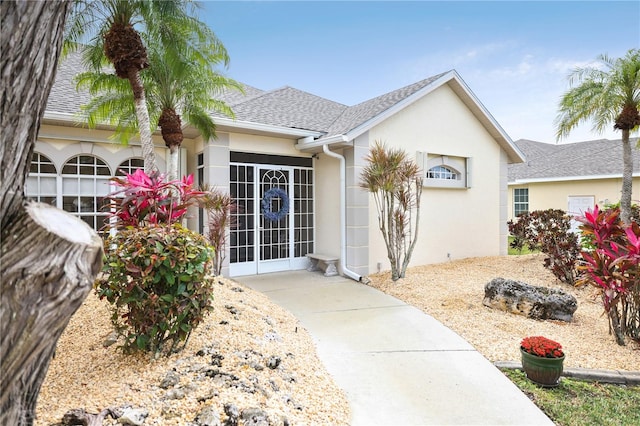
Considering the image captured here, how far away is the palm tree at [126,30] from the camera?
19.6 ft

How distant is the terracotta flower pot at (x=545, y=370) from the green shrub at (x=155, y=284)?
3726mm

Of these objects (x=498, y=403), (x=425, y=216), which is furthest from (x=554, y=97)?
(x=498, y=403)

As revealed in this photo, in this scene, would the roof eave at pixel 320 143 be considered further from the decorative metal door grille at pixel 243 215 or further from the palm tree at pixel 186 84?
the palm tree at pixel 186 84

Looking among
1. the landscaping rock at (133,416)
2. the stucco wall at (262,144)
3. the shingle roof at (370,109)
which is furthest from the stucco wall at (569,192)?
the landscaping rock at (133,416)

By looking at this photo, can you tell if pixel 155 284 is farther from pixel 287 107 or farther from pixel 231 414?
pixel 287 107

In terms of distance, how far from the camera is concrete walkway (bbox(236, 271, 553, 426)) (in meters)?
3.21

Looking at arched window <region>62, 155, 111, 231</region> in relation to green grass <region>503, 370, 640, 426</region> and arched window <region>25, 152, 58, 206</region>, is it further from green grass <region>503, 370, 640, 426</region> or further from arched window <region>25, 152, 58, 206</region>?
green grass <region>503, 370, 640, 426</region>

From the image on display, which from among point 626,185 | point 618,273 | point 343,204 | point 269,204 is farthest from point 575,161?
point 269,204

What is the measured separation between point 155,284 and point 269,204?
6.02m

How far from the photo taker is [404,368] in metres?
4.06

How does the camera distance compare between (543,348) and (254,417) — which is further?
(543,348)

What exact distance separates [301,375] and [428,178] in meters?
8.19

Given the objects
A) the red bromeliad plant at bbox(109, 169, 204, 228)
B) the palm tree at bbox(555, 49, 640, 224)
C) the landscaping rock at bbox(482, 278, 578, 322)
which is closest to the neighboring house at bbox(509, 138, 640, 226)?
the palm tree at bbox(555, 49, 640, 224)

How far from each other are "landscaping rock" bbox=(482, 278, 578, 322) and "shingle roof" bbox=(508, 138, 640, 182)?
528 inches
